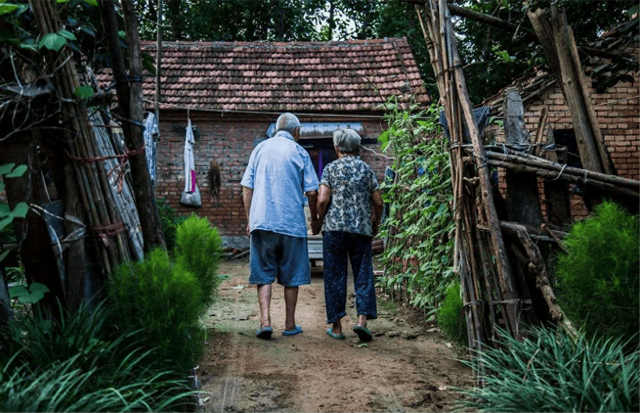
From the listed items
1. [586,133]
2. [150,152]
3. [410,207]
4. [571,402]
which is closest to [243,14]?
[150,152]

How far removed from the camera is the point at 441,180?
242 inches

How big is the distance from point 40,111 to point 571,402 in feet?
9.51

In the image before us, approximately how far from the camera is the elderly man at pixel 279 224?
5820 millimetres

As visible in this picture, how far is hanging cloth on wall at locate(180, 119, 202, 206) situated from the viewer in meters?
15.0

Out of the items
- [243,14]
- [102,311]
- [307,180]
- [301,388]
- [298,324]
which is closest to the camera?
[102,311]

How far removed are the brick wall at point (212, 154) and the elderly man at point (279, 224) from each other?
975cm

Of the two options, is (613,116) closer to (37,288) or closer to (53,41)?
(53,41)

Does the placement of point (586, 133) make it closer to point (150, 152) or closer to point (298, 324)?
point (298, 324)

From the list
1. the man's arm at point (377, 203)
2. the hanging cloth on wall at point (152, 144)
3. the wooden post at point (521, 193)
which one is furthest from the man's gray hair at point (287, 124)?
the hanging cloth on wall at point (152, 144)

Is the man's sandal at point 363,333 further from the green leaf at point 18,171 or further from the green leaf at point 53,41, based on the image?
the green leaf at point 53,41

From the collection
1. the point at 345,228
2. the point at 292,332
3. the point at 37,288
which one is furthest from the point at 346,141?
the point at 37,288

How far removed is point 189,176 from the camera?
588 inches

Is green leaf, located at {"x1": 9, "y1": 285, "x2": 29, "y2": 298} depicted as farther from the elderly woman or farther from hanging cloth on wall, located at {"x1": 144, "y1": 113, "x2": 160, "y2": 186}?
hanging cloth on wall, located at {"x1": 144, "y1": 113, "x2": 160, "y2": 186}

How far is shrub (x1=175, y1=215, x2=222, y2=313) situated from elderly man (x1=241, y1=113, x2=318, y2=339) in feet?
1.33
